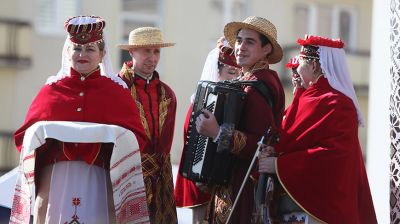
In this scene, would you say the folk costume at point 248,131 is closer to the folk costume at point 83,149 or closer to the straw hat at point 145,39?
the folk costume at point 83,149

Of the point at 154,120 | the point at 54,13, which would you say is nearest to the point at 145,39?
the point at 154,120

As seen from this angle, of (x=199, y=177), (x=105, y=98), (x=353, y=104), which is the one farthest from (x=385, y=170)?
(x=105, y=98)

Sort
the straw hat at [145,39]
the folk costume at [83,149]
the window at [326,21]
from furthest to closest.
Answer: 1. the window at [326,21]
2. the straw hat at [145,39]
3. the folk costume at [83,149]

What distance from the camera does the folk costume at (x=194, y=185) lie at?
6.83 metres

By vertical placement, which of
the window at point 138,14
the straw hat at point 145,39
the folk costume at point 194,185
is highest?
the window at point 138,14

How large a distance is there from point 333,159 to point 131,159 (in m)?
1.23

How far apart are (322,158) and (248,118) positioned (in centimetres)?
53

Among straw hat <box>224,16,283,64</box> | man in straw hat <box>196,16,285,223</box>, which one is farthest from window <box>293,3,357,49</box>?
man in straw hat <box>196,16,285,223</box>

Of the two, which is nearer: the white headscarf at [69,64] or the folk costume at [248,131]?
the folk costume at [248,131]

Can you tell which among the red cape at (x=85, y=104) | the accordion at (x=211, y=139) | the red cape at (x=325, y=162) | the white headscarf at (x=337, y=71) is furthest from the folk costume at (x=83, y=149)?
the white headscarf at (x=337, y=71)

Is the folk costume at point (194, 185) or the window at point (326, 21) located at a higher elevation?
the window at point (326, 21)

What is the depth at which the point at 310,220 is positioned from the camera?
6.18 meters

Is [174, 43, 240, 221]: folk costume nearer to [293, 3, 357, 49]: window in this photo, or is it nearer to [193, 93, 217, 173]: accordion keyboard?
[193, 93, 217, 173]: accordion keyboard

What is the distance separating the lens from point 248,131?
624 centimetres
